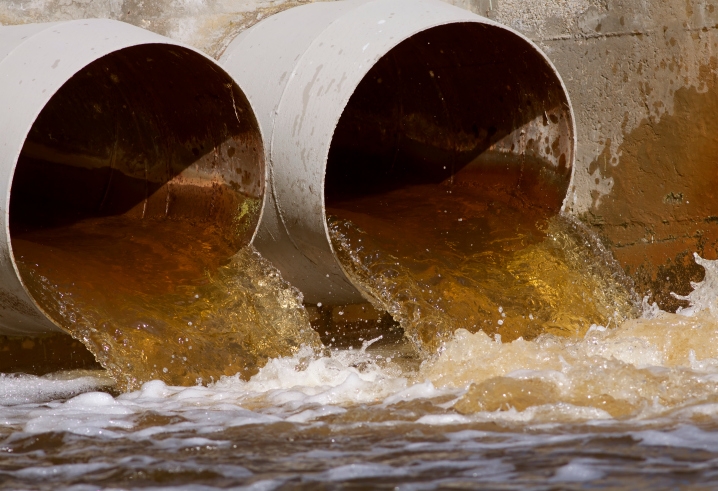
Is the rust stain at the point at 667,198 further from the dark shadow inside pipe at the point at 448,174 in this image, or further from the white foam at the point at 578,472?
the white foam at the point at 578,472

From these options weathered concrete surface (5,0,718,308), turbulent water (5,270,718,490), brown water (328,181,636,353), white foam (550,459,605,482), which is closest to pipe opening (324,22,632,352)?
brown water (328,181,636,353)

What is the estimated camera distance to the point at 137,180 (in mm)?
5203

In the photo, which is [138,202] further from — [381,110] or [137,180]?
[381,110]

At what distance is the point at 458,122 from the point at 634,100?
0.96 meters

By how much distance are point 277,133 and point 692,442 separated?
2390 mm

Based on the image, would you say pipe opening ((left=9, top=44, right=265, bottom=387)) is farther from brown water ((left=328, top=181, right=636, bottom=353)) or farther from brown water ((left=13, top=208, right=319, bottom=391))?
brown water ((left=328, top=181, right=636, bottom=353))

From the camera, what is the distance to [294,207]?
14.1 feet

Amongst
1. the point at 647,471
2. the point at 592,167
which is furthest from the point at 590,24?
the point at 647,471

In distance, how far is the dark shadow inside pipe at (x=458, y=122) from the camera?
4.88m

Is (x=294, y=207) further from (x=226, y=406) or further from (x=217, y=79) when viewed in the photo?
(x=226, y=406)

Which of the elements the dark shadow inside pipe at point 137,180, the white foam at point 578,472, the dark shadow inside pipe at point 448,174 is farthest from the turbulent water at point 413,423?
the dark shadow inside pipe at point 137,180

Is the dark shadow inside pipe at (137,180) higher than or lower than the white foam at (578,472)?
higher

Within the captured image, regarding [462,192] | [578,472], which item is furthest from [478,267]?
[578,472]

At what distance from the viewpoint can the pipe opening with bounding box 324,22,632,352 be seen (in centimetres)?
445
